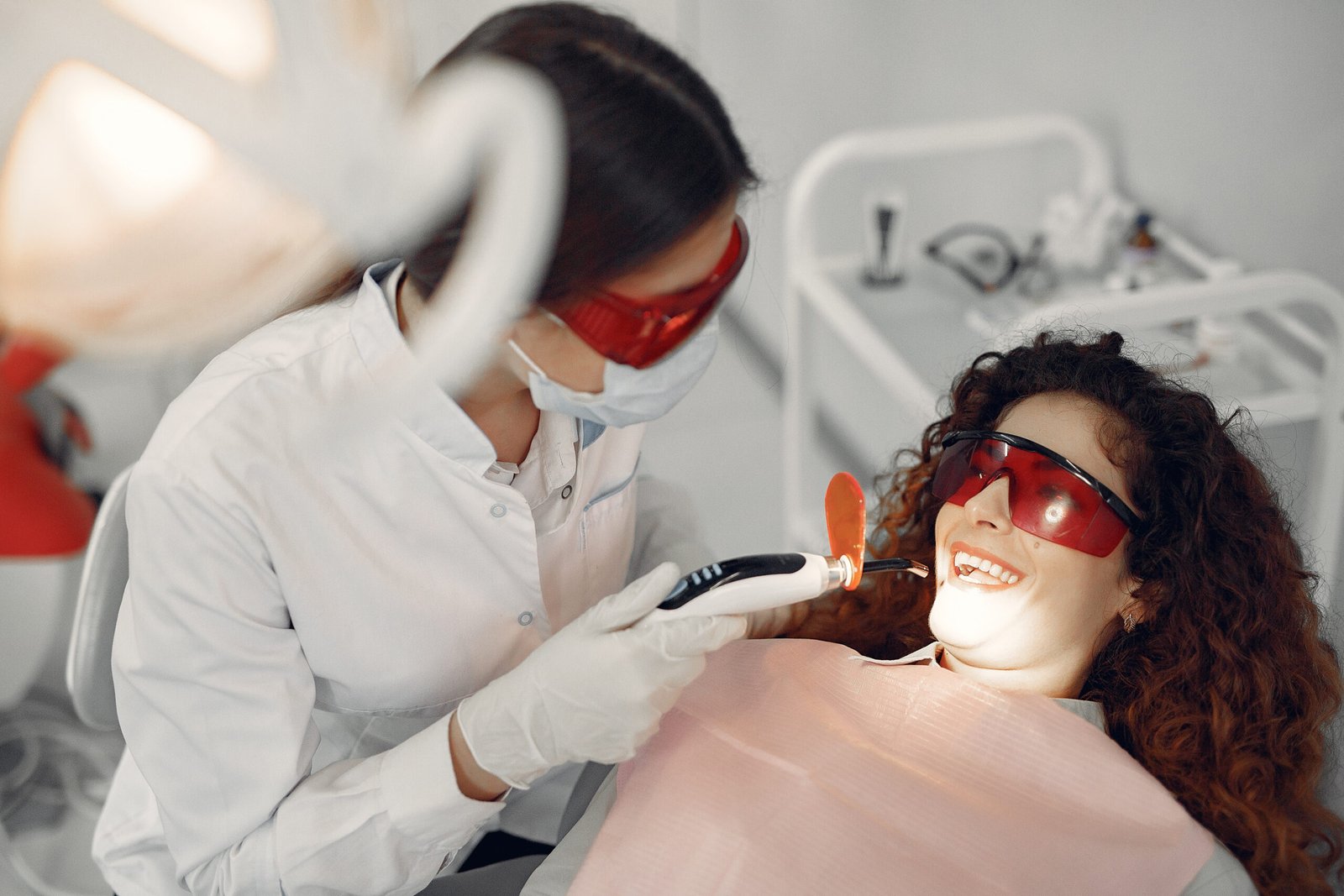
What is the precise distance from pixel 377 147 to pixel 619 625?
674mm

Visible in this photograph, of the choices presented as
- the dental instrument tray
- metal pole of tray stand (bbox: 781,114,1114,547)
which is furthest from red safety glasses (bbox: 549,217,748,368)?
metal pole of tray stand (bbox: 781,114,1114,547)

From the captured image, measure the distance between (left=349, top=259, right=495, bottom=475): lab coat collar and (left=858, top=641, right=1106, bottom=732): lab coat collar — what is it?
0.54 m

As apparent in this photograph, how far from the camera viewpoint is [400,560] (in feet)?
3.90

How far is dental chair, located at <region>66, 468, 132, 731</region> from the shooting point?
3.87ft

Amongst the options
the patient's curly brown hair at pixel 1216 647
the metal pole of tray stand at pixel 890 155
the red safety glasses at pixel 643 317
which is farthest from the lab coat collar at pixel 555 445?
the metal pole of tray stand at pixel 890 155

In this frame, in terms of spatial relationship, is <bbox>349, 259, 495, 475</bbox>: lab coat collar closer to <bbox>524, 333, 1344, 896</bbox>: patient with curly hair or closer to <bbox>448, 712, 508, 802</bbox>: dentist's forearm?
<bbox>448, 712, 508, 802</bbox>: dentist's forearm

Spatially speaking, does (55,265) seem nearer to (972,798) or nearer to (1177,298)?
(972,798)

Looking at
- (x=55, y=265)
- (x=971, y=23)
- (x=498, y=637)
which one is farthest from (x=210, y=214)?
(x=971, y=23)

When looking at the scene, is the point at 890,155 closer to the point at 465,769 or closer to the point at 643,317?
the point at 643,317

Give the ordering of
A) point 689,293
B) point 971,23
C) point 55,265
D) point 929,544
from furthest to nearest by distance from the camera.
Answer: point 971,23
point 929,544
point 689,293
point 55,265

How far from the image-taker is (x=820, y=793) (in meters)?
1.19

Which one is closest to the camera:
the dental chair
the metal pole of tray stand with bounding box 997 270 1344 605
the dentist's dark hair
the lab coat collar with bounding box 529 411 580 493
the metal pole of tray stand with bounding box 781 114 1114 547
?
the dentist's dark hair

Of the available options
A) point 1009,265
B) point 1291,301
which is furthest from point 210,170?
point 1009,265

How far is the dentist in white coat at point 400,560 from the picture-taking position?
0.96 metres
